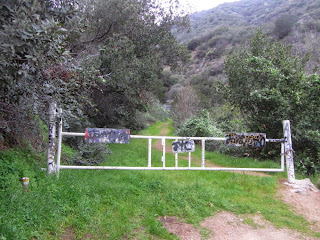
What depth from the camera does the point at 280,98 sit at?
7699 mm

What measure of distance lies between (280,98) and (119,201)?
5.75 m

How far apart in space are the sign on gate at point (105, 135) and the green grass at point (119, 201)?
0.80 m

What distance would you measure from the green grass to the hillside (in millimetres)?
13950

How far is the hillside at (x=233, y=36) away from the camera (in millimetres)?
24967

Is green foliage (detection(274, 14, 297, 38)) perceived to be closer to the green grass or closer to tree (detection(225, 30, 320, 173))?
tree (detection(225, 30, 320, 173))

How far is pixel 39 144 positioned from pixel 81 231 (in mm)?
3405

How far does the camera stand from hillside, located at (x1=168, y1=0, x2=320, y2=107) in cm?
2497

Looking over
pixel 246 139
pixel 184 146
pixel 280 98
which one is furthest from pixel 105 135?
pixel 280 98

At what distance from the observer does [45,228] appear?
10.5 ft

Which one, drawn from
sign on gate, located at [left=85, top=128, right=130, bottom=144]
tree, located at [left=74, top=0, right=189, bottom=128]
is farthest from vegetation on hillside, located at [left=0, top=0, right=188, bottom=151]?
sign on gate, located at [left=85, top=128, right=130, bottom=144]

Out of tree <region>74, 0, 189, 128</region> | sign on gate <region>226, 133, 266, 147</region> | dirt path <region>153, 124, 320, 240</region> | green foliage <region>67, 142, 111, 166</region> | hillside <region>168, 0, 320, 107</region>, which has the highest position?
hillside <region>168, 0, 320, 107</region>

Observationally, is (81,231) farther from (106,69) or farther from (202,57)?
(202,57)

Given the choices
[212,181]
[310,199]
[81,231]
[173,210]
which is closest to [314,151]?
[310,199]

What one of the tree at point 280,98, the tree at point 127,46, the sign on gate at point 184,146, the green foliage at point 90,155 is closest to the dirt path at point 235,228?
the sign on gate at point 184,146
